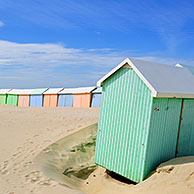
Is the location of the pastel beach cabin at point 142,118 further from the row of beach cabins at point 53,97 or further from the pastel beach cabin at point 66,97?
the pastel beach cabin at point 66,97

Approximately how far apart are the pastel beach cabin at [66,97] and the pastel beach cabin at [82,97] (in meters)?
0.52

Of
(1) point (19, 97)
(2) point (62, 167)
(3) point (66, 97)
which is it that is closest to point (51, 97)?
(3) point (66, 97)

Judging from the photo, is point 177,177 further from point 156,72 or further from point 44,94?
point 44,94

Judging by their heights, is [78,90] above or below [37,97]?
above

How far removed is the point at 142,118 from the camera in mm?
6867

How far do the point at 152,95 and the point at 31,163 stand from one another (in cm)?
494

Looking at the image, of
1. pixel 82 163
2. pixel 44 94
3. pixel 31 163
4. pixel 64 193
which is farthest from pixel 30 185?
pixel 44 94

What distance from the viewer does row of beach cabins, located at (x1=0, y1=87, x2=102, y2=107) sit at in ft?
63.3

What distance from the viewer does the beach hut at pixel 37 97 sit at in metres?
23.6

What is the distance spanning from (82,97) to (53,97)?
3.75m

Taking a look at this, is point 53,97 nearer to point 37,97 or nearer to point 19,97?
point 37,97

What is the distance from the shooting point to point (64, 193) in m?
6.36

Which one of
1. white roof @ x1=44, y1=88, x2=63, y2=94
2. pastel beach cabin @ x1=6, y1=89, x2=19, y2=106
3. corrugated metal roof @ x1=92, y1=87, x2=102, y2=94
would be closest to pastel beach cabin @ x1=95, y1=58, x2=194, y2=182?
corrugated metal roof @ x1=92, y1=87, x2=102, y2=94

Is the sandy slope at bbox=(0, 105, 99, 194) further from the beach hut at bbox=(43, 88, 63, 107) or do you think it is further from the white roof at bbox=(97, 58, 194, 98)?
the beach hut at bbox=(43, 88, 63, 107)
